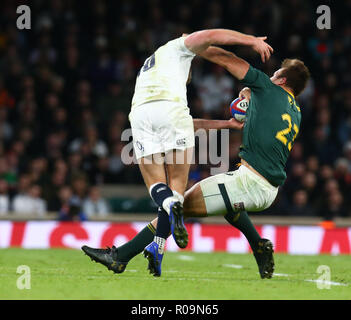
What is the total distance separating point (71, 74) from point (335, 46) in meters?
5.00

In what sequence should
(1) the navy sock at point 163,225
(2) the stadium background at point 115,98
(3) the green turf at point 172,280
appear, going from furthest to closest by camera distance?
(2) the stadium background at point 115,98 < (1) the navy sock at point 163,225 < (3) the green turf at point 172,280

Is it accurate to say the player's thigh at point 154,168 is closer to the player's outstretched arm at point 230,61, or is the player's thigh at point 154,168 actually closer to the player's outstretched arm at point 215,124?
the player's outstretched arm at point 215,124

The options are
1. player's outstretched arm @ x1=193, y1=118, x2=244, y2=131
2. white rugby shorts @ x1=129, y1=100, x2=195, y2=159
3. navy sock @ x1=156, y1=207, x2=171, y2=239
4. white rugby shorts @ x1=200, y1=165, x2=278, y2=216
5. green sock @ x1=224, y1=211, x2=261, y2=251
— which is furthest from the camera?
player's outstretched arm @ x1=193, y1=118, x2=244, y2=131

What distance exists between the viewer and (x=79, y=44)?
47.8ft

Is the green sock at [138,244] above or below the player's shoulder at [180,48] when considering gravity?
below

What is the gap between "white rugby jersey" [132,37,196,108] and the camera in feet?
20.6

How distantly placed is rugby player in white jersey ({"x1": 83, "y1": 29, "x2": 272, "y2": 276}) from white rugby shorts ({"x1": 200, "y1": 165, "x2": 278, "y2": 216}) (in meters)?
0.25

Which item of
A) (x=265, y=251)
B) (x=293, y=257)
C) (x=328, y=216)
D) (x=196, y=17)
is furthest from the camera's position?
(x=196, y=17)

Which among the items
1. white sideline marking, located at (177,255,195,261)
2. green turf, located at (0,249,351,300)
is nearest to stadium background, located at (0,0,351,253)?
white sideline marking, located at (177,255,195,261)

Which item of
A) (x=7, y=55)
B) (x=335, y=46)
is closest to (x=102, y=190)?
(x=7, y=55)

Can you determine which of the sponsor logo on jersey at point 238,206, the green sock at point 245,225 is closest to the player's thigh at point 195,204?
Result: the sponsor logo on jersey at point 238,206

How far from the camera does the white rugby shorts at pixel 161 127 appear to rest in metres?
6.23

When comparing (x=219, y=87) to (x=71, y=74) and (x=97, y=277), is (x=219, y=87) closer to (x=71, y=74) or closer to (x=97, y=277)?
(x=71, y=74)

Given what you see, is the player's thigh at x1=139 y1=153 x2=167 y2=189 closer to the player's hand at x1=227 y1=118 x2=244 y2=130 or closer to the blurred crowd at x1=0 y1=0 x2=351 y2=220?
the player's hand at x1=227 y1=118 x2=244 y2=130
